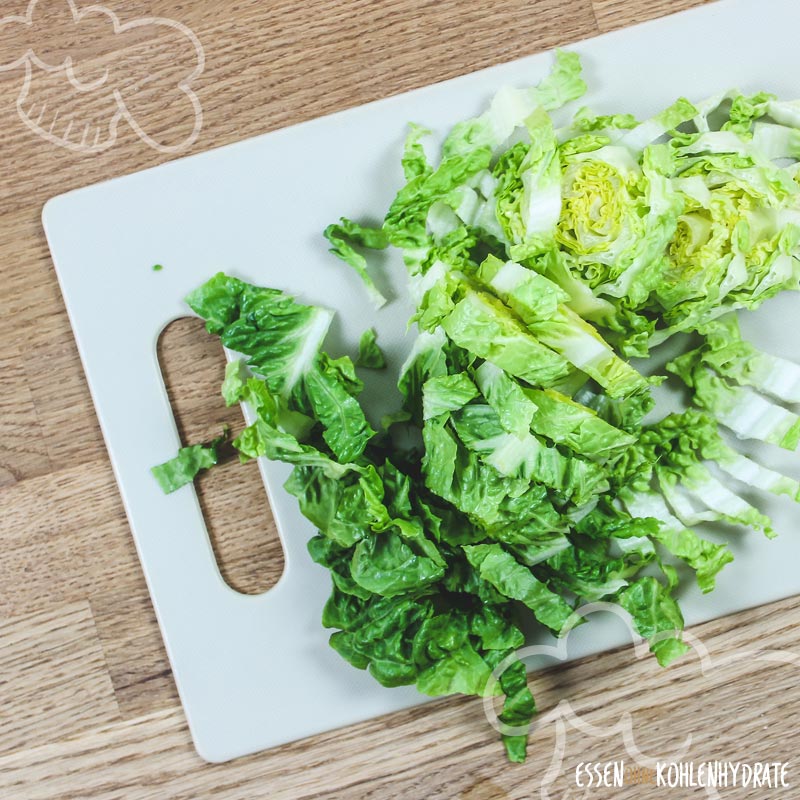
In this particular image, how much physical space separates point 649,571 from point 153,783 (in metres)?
1.02

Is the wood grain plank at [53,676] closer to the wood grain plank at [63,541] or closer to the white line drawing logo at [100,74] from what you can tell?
the wood grain plank at [63,541]

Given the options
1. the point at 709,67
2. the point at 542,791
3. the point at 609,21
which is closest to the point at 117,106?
the point at 609,21

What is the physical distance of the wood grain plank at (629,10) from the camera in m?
1.71

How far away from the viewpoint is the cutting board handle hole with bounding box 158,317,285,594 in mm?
1712

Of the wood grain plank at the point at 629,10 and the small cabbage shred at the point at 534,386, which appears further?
the wood grain plank at the point at 629,10

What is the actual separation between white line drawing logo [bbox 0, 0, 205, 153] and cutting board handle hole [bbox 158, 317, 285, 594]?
0.39m

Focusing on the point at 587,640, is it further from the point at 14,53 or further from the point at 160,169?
the point at 14,53

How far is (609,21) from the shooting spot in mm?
1713

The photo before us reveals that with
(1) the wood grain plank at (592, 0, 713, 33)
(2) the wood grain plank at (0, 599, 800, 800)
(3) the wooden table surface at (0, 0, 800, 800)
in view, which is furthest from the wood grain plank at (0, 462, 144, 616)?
(1) the wood grain plank at (592, 0, 713, 33)

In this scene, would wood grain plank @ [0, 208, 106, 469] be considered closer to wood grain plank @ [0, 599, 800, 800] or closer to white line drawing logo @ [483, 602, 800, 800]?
wood grain plank @ [0, 599, 800, 800]

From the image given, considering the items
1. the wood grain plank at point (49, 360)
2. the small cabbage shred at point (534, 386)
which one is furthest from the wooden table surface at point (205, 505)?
the small cabbage shred at point (534, 386)

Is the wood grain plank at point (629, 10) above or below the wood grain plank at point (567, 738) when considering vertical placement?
above

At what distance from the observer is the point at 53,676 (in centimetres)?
174

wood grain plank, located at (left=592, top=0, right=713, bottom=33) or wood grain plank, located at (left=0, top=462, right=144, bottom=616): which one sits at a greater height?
wood grain plank, located at (left=592, top=0, right=713, bottom=33)
